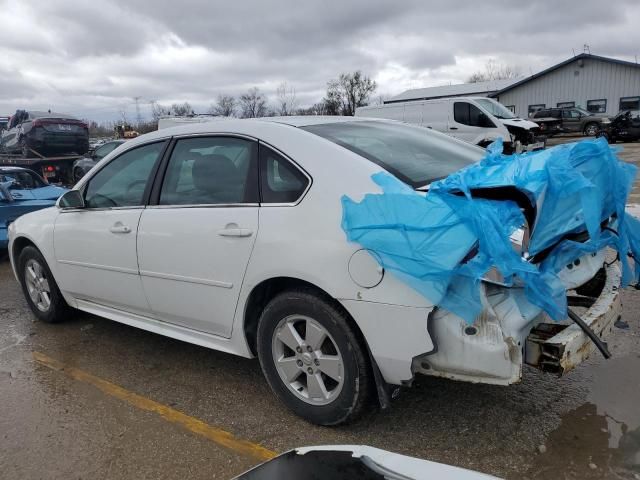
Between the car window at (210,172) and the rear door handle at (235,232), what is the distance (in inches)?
7.0

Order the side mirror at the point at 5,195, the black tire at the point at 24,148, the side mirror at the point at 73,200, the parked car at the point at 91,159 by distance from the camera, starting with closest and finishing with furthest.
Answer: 1. the side mirror at the point at 73,200
2. the side mirror at the point at 5,195
3. the parked car at the point at 91,159
4. the black tire at the point at 24,148

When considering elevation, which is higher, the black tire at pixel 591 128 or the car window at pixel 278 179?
the black tire at pixel 591 128

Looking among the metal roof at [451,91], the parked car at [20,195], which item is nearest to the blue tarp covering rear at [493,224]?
the parked car at [20,195]

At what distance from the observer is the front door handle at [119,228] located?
3688 mm

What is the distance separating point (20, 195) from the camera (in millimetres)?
8125

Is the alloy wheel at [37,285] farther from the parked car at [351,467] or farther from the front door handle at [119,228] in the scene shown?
the parked car at [351,467]

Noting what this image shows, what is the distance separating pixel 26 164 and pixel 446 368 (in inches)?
704

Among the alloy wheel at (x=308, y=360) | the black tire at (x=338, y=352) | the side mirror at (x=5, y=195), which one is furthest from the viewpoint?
the side mirror at (x=5, y=195)

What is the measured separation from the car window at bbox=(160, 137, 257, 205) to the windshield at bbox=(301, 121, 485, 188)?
0.44 meters

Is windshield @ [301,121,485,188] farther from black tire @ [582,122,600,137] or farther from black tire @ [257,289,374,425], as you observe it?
black tire @ [582,122,600,137]

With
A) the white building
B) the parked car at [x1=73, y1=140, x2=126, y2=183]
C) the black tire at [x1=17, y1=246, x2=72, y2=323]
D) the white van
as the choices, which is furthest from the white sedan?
the white building

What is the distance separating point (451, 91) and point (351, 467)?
5270 centimetres

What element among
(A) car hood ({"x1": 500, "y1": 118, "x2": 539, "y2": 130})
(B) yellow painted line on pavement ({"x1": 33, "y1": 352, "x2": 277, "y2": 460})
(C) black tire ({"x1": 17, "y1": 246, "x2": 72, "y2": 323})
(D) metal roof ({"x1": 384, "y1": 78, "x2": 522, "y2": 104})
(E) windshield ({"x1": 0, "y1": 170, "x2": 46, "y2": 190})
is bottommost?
(B) yellow painted line on pavement ({"x1": 33, "y1": 352, "x2": 277, "y2": 460})

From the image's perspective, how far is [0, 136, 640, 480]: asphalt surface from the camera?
8.98 feet
